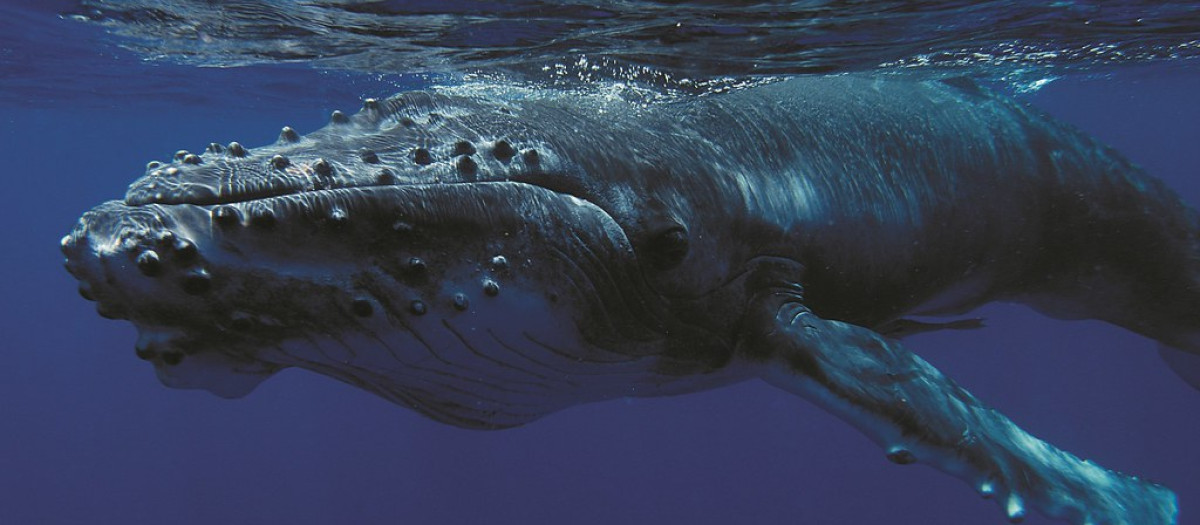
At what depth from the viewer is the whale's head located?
3119mm

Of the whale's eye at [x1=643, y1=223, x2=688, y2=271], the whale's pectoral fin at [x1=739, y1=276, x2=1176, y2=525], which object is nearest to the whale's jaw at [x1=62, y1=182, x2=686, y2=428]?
the whale's eye at [x1=643, y1=223, x2=688, y2=271]

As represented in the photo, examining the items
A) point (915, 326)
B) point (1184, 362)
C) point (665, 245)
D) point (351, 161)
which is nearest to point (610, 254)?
point (665, 245)

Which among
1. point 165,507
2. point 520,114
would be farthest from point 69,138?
point 520,114

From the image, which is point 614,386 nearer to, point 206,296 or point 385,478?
point 206,296

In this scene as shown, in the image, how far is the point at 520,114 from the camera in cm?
451

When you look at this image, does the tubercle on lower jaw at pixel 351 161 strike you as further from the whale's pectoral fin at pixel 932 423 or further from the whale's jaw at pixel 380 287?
the whale's pectoral fin at pixel 932 423

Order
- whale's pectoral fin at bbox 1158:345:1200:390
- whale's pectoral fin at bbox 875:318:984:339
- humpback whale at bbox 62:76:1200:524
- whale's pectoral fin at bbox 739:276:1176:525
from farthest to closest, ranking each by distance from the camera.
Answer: whale's pectoral fin at bbox 1158:345:1200:390 < whale's pectoral fin at bbox 875:318:984:339 < whale's pectoral fin at bbox 739:276:1176:525 < humpback whale at bbox 62:76:1200:524

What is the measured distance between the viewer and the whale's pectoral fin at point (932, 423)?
13.0ft

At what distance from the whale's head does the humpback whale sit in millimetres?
11

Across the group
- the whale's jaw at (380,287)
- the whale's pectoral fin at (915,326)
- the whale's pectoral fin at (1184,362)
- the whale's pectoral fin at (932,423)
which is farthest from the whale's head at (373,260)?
the whale's pectoral fin at (1184,362)

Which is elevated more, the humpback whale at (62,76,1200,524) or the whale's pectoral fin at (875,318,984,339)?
the humpback whale at (62,76,1200,524)

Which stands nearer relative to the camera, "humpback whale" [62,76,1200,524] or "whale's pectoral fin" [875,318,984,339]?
"humpback whale" [62,76,1200,524]

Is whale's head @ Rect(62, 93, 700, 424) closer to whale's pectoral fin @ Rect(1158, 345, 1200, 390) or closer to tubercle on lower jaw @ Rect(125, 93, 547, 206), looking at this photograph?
tubercle on lower jaw @ Rect(125, 93, 547, 206)

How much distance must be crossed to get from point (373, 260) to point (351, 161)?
50cm
